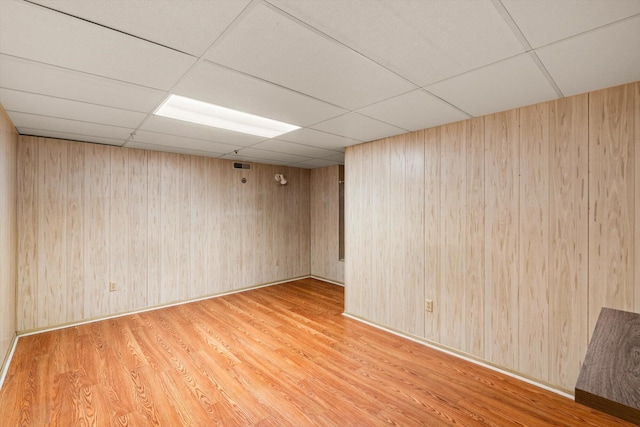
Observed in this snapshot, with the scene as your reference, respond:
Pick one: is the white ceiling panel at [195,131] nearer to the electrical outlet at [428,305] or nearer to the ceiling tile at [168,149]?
the ceiling tile at [168,149]

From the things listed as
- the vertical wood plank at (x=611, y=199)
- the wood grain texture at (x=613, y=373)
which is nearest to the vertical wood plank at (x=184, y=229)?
the wood grain texture at (x=613, y=373)

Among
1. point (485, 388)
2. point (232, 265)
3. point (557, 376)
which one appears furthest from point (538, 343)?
point (232, 265)

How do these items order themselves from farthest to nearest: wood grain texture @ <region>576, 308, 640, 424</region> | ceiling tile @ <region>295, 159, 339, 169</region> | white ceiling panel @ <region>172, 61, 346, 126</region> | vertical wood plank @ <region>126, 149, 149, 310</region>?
ceiling tile @ <region>295, 159, 339, 169</region>
vertical wood plank @ <region>126, 149, 149, 310</region>
white ceiling panel @ <region>172, 61, 346, 126</region>
wood grain texture @ <region>576, 308, 640, 424</region>

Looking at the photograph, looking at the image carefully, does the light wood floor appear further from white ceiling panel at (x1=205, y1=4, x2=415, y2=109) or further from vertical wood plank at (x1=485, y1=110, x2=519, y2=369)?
white ceiling panel at (x1=205, y1=4, x2=415, y2=109)

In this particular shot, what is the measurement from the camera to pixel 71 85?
76.1 inches

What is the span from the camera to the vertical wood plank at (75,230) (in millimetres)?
3502

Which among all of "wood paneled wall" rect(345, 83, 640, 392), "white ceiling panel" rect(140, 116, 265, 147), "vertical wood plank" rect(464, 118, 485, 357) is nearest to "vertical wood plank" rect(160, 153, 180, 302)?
"white ceiling panel" rect(140, 116, 265, 147)

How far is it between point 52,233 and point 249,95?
316 cm

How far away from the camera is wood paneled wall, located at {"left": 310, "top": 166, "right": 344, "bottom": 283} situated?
5.61 metres

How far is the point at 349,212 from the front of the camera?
3.93 m

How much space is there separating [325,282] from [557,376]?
12.8ft

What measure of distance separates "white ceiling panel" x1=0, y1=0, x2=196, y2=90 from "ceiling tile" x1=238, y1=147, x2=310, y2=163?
2.30 m

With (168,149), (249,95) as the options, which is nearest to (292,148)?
(168,149)

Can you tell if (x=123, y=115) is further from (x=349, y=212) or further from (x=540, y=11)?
(x=540, y=11)
